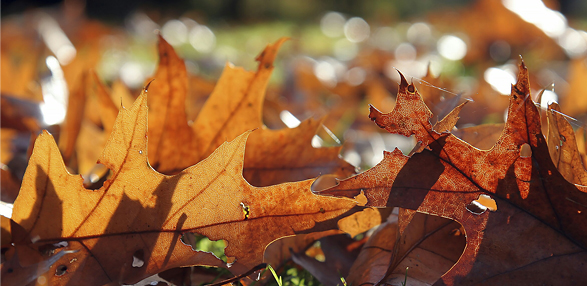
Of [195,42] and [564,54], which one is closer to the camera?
[564,54]

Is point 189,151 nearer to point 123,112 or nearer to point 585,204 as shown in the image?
point 123,112

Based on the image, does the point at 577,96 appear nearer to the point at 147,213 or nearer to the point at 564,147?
the point at 564,147

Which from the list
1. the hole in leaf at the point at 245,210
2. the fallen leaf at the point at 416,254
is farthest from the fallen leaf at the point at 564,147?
the hole in leaf at the point at 245,210

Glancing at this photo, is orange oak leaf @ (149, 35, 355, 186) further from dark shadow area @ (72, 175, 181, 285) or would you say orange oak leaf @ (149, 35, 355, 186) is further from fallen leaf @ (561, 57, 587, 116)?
fallen leaf @ (561, 57, 587, 116)

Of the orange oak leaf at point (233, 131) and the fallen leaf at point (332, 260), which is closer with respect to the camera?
the fallen leaf at point (332, 260)

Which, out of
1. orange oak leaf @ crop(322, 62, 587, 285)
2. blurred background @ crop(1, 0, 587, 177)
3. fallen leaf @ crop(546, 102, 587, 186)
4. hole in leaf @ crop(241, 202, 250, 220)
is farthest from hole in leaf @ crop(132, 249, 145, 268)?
fallen leaf @ crop(546, 102, 587, 186)

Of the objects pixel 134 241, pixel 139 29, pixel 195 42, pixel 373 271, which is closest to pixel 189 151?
pixel 134 241

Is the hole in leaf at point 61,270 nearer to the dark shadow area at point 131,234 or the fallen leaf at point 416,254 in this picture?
the dark shadow area at point 131,234
